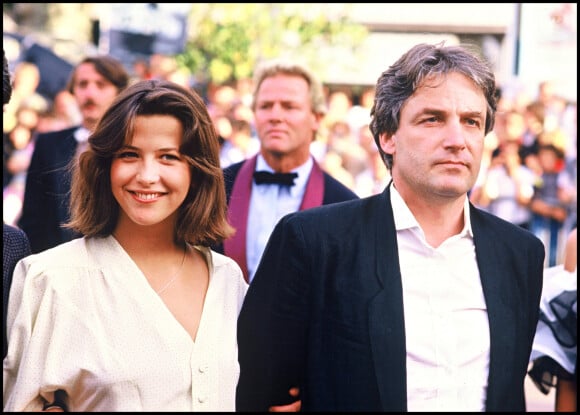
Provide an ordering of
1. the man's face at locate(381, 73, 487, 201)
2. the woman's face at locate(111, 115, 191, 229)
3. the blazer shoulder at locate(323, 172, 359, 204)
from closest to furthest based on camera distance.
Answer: the woman's face at locate(111, 115, 191, 229) < the man's face at locate(381, 73, 487, 201) < the blazer shoulder at locate(323, 172, 359, 204)

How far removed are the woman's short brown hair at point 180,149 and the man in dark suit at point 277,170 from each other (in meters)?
1.92

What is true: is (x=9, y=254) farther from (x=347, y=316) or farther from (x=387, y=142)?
(x=387, y=142)

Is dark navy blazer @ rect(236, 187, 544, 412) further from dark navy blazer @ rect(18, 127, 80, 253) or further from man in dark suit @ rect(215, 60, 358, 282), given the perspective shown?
dark navy blazer @ rect(18, 127, 80, 253)

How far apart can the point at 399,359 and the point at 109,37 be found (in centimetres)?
1018

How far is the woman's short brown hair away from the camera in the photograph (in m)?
3.14

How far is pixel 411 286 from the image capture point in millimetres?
3176

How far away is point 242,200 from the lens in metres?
5.56

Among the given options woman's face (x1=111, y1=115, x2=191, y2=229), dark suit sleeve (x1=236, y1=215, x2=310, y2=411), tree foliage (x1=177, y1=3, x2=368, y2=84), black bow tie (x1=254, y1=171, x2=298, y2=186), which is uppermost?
tree foliage (x1=177, y1=3, x2=368, y2=84)

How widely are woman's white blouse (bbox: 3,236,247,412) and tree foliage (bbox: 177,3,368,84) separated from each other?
12.5 meters

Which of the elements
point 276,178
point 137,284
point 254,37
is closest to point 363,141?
point 254,37

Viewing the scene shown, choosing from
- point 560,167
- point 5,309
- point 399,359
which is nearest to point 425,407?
point 399,359

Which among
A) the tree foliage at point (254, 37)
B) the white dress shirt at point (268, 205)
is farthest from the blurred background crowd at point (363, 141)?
the white dress shirt at point (268, 205)

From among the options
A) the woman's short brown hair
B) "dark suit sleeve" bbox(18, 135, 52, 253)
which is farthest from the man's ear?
"dark suit sleeve" bbox(18, 135, 52, 253)

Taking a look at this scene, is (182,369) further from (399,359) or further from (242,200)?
(242,200)
